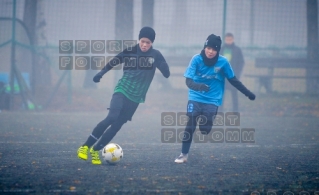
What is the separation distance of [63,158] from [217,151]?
249 cm

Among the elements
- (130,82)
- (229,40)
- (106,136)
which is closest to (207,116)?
(130,82)

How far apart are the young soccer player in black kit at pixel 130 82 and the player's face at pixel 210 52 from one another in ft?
1.88

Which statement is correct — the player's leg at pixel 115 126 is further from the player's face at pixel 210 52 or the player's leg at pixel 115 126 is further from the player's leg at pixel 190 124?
the player's face at pixel 210 52

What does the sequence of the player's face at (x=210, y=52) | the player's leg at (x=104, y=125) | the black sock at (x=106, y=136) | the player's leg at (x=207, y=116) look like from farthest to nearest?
the player's leg at (x=207, y=116), the player's face at (x=210, y=52), the black sock at (x=106, y=136), the player's leg at (x=104, y=125)

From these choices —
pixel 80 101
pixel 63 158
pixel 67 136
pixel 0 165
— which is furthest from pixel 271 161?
pixel 80 101

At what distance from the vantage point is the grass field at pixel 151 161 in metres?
4.88

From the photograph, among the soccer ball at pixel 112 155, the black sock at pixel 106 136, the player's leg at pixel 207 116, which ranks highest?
the player's leg at pixel 207 116

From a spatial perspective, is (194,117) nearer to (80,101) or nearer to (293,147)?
(293,147)

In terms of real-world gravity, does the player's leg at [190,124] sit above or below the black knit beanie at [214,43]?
below

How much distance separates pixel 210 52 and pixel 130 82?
1112 mm

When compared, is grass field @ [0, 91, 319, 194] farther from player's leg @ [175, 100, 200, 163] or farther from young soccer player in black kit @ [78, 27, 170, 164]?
young soccer player in black kit @ [78, 27, 170, 164]

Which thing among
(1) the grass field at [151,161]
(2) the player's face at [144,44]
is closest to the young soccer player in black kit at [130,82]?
(2) the player's face at [144,44]

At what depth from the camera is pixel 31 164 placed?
6.14 m

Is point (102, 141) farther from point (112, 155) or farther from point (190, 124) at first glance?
point (190, 124)
